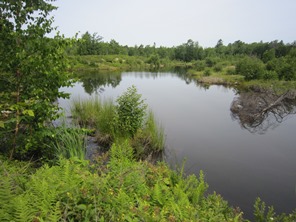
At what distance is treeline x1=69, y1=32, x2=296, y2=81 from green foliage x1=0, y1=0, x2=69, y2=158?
2.12 ft

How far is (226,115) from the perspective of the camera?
41.6ft

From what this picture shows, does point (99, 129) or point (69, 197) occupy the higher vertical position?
point (69, 197)

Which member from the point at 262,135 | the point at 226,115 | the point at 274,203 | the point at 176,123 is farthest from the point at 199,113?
the point at 274,203

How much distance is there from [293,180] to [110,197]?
239 inches

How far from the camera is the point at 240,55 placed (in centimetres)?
5966

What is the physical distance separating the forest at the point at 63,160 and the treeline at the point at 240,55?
95 cm

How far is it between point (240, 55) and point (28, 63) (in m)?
64.5

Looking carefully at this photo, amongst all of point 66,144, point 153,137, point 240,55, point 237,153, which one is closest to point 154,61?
point 240,55

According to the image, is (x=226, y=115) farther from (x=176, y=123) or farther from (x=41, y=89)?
(x=41, y=89)

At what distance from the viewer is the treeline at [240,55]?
78.0 ft

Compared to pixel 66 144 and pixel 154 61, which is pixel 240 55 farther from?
pixel 66 144

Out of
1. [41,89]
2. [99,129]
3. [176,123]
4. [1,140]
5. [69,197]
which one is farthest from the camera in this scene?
[176,123]

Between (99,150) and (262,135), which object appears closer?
(99,150)

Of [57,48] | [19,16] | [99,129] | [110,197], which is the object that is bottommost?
[99,129]
